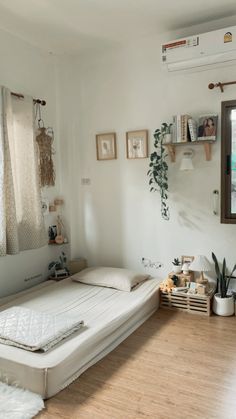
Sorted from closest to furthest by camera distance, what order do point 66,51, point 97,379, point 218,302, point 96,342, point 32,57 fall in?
1. point 97,379
2. point 96,342
3. point 218,302
4. point 32,57
5. point 66,51

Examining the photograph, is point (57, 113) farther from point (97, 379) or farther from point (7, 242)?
point (97, 379)

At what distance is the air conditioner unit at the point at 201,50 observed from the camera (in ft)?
9.20

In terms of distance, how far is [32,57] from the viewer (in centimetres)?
337

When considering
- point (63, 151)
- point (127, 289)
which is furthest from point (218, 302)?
point (63, 151)

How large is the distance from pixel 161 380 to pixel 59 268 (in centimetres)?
191

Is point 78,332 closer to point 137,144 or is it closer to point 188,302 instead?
point 188,302

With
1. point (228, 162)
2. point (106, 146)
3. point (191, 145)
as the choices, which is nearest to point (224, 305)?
point (228, 162)

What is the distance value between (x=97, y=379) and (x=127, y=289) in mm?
1132

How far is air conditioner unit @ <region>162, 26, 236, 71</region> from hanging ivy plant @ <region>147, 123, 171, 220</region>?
56cm

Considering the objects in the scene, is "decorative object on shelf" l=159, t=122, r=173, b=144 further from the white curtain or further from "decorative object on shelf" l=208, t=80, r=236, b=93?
the white curtain

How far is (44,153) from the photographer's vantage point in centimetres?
351

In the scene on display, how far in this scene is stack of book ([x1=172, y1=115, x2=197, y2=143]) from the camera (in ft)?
9.75

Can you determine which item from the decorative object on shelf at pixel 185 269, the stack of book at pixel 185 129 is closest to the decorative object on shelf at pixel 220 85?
the stack of book at pixel 185 129

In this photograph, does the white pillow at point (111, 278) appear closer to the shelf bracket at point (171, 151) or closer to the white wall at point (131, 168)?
the white wall at point (131, 168)
